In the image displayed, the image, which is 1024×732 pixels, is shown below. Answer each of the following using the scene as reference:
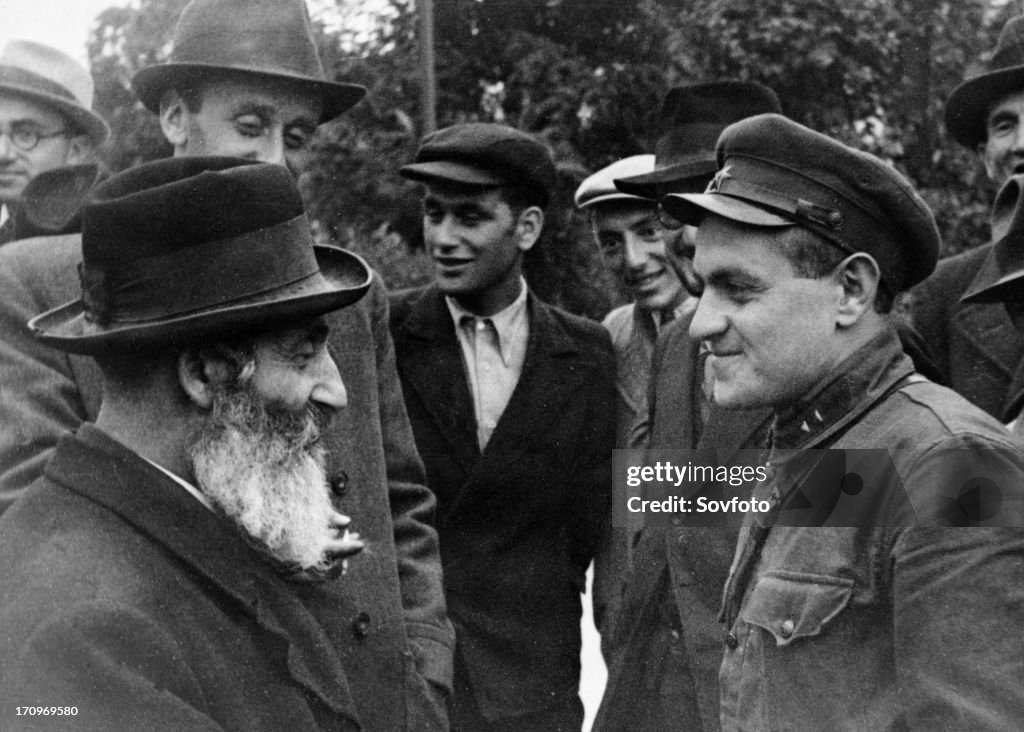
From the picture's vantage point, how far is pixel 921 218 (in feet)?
7.65

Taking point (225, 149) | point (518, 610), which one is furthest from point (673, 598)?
point (225, 149)

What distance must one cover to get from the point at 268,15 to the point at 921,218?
198cm

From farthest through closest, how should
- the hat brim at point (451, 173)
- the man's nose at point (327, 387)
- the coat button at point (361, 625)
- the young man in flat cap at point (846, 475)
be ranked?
1. the hat brim at point (451, 173)
2. the coat button at point (361, 625)
3. the man's nose at point (327, 387)
4. the young man in flat cap at point (846, 475)

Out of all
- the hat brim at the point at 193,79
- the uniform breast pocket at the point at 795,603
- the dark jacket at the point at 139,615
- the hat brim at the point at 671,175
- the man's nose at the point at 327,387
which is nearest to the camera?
the dark jacket at the point at 139,615

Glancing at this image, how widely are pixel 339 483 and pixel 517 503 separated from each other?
1113mm

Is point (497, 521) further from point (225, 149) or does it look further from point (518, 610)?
point (225, 149)

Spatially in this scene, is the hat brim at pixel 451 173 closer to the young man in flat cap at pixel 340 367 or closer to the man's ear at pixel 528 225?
the man's ear at pixel 528 225

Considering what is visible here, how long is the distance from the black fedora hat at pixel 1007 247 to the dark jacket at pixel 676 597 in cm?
61

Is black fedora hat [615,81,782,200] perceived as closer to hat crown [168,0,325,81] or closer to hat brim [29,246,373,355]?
hat crown [168,0,325,81]

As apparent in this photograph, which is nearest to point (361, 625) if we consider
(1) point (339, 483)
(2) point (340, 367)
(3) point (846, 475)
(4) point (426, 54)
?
(1) point (339, 483)

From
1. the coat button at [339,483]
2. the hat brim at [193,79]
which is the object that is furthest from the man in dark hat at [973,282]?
the hat brim at [193,79]

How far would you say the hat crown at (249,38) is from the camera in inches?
132

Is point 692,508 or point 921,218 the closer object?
point 921,218

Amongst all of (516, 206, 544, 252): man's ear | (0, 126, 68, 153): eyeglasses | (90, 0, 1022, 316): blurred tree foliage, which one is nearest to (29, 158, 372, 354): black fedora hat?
(0, 126, 68, 153): eyeglasses
